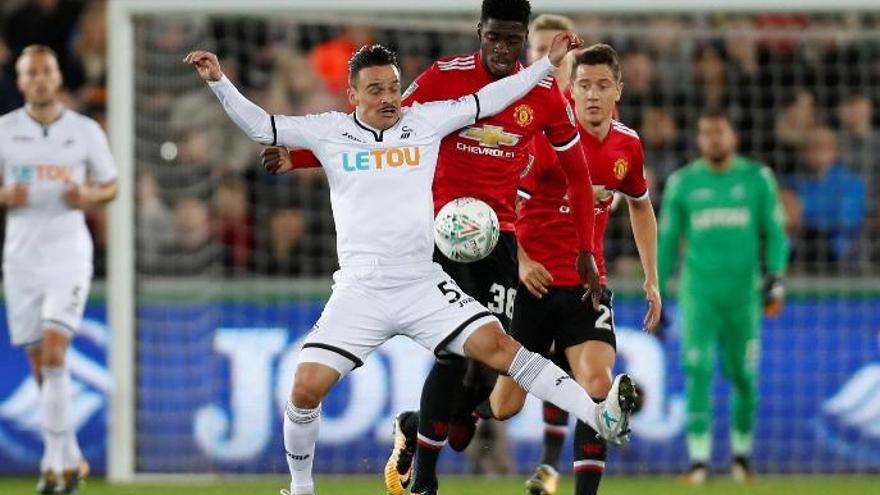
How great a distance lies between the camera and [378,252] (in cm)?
823

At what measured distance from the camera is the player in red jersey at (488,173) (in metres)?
8.75

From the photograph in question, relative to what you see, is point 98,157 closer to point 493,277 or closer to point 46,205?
point 46,205

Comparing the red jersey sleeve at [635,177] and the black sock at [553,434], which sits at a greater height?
the red jersey sleeve at [635,177]

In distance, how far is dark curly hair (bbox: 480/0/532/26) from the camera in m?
8.49

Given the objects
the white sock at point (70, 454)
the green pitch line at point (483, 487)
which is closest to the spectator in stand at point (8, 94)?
the green pitch line at point (483, 487)

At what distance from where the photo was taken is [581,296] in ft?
30.6

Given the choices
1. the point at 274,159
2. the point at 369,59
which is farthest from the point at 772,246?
the point at 274,159

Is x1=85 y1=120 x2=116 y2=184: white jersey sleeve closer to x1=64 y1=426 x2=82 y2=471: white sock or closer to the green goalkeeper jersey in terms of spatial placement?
x1=64 y1=426 x2=82 y2=471: white sock

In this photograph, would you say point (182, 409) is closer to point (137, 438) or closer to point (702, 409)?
point (137, 438)

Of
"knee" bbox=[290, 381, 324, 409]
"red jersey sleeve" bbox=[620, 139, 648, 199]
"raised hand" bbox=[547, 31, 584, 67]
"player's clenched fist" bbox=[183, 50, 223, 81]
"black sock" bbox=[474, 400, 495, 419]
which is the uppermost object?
"raised hand" bbox=[547, 31, 584, 67]

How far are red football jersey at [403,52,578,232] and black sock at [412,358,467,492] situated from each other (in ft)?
2.41

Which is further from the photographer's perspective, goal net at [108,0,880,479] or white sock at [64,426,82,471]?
goal net at [108,0,880,479]

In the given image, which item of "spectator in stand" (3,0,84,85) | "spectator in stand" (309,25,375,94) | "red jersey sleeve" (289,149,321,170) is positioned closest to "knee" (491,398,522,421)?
"red jersey sleeve" (289,149,321,170)

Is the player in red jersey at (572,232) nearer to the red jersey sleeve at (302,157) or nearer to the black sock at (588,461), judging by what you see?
the black sock at (588,461)
